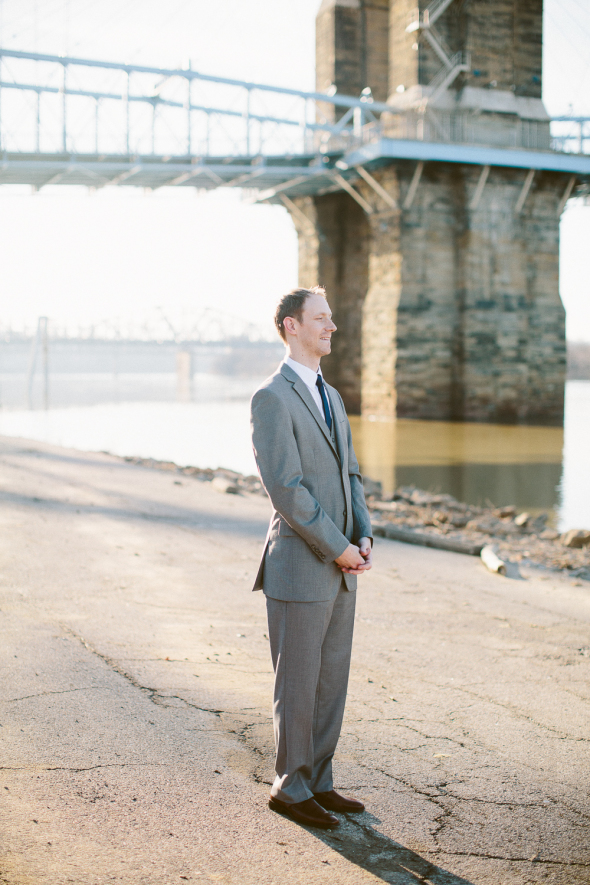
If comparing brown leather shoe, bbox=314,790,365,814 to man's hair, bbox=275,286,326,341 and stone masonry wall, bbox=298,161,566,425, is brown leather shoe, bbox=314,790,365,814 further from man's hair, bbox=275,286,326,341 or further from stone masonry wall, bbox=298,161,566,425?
stone masonry wall, bbox=298,161,566,425

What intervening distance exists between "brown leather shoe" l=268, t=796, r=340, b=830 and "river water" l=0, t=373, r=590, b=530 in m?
10.7

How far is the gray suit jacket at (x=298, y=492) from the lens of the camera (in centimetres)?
289

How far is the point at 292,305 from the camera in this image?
3.06 meters

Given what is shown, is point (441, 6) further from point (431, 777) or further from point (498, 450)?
point (431, 777)

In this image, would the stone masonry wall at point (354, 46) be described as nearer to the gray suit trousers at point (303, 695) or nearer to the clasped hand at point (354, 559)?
the clasped hand at point (354, 559)

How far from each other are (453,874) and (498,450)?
21129mm

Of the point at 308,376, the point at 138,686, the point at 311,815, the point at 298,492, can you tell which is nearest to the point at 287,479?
the point at 298,492

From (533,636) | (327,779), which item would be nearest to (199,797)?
(327,779)

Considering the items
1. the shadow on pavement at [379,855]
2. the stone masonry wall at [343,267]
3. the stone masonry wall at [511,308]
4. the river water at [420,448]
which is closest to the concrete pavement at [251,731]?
the shadow on pavement at [379,855]

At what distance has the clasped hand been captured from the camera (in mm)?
2938

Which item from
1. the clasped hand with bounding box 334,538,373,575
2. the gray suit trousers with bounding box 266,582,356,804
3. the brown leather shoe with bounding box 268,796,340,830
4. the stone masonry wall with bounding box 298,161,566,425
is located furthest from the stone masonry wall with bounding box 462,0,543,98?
the brown leather shoe with bounding box 268,796,340,830

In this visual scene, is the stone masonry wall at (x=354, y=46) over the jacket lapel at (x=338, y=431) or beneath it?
over

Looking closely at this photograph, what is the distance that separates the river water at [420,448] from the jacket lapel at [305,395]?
1059 centimetres

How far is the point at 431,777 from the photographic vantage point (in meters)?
3.28
